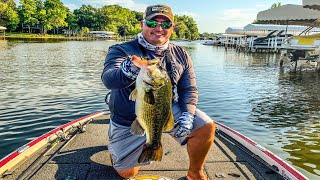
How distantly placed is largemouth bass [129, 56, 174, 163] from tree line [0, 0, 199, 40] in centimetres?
10719

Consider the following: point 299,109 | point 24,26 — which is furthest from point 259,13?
point 24,26

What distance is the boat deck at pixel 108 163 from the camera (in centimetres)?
488

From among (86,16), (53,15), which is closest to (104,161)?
(53,15)

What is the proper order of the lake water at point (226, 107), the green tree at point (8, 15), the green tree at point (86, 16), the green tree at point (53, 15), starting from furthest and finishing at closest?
1. the green tree at point (86, 16)
2. the green tree at point (53, 15)
3. the green tree at point (8, 15)
4. the lake water at point (226, 107)

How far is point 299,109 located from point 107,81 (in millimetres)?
12664

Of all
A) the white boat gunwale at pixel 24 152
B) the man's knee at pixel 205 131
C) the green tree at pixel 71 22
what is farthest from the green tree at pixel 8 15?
the man's knee at pixel 205 131

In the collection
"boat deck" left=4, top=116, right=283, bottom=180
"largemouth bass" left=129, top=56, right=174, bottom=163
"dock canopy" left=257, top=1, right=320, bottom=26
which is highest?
"dock canopy" left=257, top=1, right=320, bottom=26

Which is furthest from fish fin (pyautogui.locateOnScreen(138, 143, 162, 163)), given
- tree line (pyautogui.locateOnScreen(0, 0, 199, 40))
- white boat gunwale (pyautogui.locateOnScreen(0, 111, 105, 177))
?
tree line (pyautogui.locateOnScreen(0, 0, 199, 40))

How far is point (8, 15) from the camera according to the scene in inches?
3863

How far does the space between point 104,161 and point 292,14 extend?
99.1 feet

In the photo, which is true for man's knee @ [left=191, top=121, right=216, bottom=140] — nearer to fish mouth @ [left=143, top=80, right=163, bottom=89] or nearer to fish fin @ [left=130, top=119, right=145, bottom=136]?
fish fin @ [left=130, top=119, right=145, bottom=136]

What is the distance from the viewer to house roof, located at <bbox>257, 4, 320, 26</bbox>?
2914 centimetres

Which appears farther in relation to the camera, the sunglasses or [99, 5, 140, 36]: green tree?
[99, 5, 140, 36]: green tree

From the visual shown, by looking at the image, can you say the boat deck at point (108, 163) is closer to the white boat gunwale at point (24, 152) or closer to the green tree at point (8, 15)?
the white boat gunwale at point (24, 152)
